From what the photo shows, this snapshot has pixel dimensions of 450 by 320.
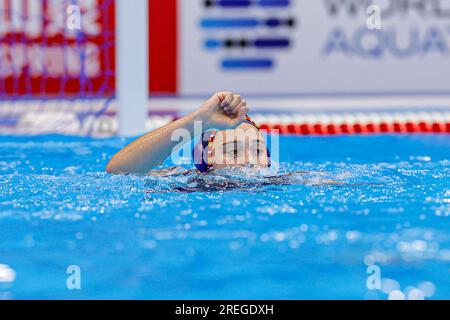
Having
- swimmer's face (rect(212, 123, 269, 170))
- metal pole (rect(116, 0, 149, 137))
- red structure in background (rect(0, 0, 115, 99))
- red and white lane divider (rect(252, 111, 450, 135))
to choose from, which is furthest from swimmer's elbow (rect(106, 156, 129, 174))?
red structure in background (rect(0, 0, 115, 99))

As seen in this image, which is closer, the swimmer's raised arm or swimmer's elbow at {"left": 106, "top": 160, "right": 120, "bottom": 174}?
the swimmer's raised arm

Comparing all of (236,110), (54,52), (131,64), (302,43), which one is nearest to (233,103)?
(236,110)

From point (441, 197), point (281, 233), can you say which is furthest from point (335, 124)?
point (281, 233)

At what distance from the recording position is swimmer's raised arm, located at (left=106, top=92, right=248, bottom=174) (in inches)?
145

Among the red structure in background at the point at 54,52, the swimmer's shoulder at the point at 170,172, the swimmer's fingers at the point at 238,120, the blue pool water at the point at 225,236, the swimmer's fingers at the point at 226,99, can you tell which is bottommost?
the blue pool water at the point at 225,236

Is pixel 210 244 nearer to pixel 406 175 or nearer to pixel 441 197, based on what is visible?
pixel 441 197

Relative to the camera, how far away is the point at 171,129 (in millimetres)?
3770

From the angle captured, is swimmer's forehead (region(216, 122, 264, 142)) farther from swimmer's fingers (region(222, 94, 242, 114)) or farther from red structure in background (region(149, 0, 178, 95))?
red structure in background (region(149, 0, 178, 95))

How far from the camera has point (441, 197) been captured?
3867 millimetres

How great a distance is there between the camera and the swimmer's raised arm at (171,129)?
3682mm

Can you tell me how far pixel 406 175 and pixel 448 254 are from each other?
1.46m

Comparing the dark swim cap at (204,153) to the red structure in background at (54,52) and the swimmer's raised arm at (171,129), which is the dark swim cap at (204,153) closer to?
the swimmer's raised arm at (171,129)

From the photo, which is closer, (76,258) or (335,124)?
(76,258)

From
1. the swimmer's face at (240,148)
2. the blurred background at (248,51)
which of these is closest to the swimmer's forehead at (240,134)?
the swimmer's face at (240,148)
